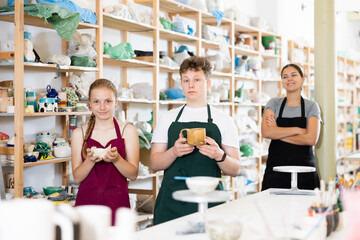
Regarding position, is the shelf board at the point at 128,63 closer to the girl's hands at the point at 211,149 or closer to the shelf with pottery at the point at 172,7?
the shelf with pottery at the point at 172,7

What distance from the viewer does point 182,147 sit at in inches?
107

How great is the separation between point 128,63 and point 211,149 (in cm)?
246

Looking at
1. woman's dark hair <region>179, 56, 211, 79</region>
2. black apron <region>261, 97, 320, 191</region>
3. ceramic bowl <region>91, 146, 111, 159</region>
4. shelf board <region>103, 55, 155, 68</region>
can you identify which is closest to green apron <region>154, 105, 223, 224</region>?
woman's dark hair <region>179, 56, 211, 79</region>

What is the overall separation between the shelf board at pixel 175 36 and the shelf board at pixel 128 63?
1.40 ft

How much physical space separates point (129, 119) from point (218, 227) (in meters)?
3.68

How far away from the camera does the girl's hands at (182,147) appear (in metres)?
2.71

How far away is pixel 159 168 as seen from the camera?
9.49 feet

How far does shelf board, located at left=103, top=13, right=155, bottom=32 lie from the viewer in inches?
176

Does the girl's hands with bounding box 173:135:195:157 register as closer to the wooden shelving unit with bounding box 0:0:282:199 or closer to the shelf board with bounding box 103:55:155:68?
the wooden shelving unit with bounding box 0:0:282:199

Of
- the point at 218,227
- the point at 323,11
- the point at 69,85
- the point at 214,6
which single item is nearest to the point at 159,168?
the point at 218,227

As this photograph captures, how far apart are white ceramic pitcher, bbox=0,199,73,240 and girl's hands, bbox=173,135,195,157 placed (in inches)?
55.3

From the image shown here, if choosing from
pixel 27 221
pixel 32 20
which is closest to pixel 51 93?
pixel 32 20

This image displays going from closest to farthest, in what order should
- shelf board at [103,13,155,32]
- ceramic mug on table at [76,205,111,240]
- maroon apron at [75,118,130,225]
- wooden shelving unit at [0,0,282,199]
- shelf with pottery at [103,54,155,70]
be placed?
ceramic mug on table at [76,205,111,240] < maroon apron at [75,118,130,225] < wooden shelving unit at [0,0,282,199] < shelf board at [103,13,155,32] < shelf with pottery at [103,54,155,70]

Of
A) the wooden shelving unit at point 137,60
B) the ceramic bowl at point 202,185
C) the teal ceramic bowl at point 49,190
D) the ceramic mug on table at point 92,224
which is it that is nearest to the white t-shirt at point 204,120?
the ceramic bowl at point 202,185
